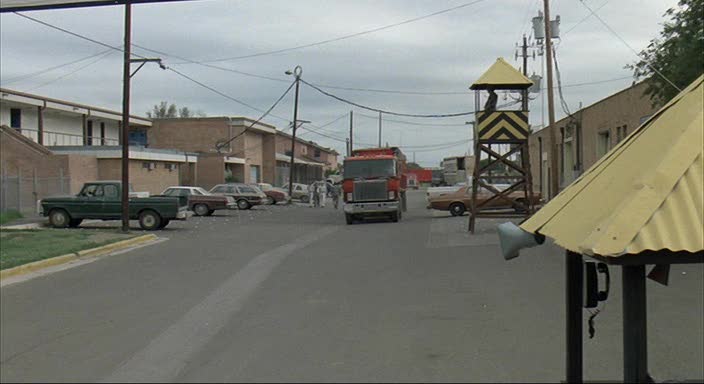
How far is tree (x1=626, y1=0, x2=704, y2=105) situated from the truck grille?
53.5 ft

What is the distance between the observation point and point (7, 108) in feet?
160

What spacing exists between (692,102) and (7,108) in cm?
4992

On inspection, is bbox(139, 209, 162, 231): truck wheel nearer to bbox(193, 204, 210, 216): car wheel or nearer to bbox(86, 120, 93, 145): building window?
bbox(193, 204, 210, 216): car wheel

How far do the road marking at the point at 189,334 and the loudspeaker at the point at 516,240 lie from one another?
371cm

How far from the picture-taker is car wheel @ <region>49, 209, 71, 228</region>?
29.7m

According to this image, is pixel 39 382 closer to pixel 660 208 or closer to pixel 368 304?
pixel 368 304

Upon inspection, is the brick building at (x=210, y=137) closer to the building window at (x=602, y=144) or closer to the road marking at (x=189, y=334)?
the building window at (x=602, y=144)

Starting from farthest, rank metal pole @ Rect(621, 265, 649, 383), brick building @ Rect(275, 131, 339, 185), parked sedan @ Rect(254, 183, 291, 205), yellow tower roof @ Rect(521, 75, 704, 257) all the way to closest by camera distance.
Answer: brick building @ Rect(275, 131, 339, 185)
parked sedan @ Rect(254, 183, 291, 205)
metal pole @ Rect(621, 265, 649, 383)
yellow tower roof @ Rect(521, 75, 704, 257)

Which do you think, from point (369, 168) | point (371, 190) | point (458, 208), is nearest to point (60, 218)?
point (371, 190)

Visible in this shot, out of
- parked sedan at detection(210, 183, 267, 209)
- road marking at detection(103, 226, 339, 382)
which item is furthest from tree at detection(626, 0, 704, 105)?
parked sedan at detection(210, 183, 267, 209)

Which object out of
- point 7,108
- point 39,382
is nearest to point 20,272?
point 39,382

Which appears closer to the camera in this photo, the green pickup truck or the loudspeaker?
the loudspeaker

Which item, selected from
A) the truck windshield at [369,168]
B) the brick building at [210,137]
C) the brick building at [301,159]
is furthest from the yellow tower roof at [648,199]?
the brick building at [301,159]

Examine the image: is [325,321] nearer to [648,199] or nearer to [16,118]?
[648,199]
